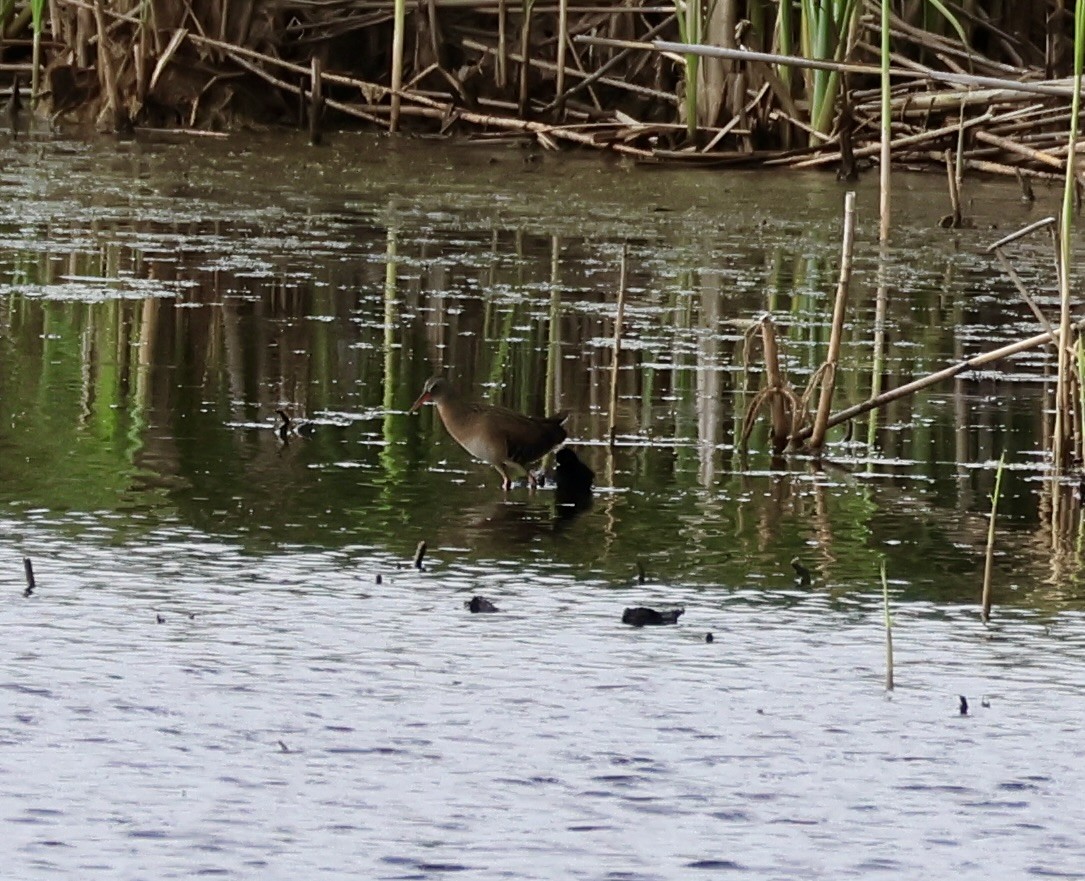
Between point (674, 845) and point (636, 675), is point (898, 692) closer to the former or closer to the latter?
point (636, 675)

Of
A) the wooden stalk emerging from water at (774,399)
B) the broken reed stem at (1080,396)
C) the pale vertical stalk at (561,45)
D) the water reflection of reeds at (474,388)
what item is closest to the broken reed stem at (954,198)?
the water reflection of reeds at (474,388)

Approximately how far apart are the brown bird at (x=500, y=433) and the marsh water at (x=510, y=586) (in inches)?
4.3

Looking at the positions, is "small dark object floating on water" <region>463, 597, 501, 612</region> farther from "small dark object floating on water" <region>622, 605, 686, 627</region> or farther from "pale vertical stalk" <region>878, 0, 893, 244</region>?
"pale vertical stalk" <region>878, 0, 893, 244</region>

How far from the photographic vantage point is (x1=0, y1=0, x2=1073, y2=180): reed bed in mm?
13344

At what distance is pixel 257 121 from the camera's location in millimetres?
15977

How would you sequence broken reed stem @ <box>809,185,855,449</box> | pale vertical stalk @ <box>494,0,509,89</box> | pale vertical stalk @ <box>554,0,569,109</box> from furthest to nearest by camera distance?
pale vertical stalk @ <box>494,0,509,89</box> < pale vertical stalk @ <box>554,0,569,109</box> < broken reed stem @ <box>809,185,855,449</box>

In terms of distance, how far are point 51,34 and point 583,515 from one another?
39.1ft

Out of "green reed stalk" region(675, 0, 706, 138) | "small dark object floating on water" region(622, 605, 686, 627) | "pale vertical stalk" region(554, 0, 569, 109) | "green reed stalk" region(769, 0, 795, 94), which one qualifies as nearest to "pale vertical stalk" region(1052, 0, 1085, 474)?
"small dark object floating on water" region(622, 605, 686, 627)

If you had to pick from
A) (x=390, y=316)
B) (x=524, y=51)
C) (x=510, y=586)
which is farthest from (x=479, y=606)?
(x=524, y=51)

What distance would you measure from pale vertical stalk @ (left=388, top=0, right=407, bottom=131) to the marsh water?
4372 millimetres

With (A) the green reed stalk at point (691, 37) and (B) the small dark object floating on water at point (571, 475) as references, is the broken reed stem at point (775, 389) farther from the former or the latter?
(A) the green reed stalk at point (691, 37)

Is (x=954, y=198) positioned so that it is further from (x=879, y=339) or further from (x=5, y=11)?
(x=5, y=11)

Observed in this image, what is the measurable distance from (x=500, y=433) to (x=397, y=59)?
920 centimetres

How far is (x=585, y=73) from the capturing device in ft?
49.0
